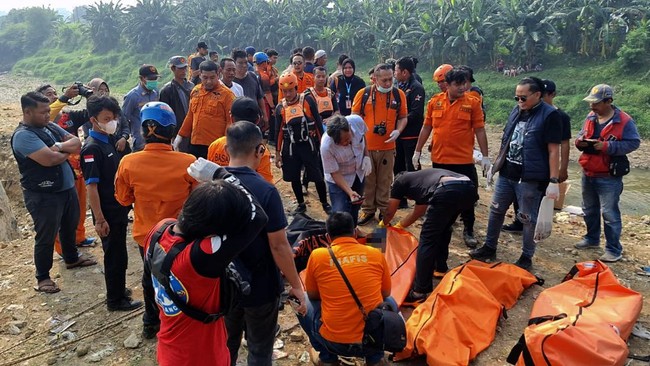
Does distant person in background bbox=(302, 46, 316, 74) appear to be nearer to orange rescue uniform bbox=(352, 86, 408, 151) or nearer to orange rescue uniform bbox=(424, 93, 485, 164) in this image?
orange rescue uniform bbox=(352, 86, 408, 151)

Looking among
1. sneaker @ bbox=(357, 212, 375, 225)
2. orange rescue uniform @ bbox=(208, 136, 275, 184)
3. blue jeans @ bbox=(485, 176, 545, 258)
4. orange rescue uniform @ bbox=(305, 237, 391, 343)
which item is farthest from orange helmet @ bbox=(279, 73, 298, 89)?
orange rescue uniform @ bbox=(305, 237, 391, 343)

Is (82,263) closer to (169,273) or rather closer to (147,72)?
(147,72)

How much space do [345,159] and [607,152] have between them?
2.64m

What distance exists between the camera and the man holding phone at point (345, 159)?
184 inches

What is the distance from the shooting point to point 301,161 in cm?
609

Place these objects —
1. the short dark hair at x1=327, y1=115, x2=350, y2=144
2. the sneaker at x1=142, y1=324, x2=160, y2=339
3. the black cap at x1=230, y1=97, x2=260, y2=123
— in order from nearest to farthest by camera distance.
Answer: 1. the sneaker at x1=142, y1=324, x2=160, y2=339
2. the black cap at x1=230, y1=97, x2=260, y2=123
3. the short dark hair at x1=327, y1=115, x2=350, y2=144

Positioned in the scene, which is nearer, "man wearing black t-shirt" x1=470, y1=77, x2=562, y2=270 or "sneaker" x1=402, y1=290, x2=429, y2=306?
"sneaker" x1=402, y1=290, x2=429, y2=306

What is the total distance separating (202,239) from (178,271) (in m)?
0.17

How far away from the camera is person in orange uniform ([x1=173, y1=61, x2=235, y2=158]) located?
530 cm

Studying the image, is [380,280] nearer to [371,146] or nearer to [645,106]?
[371,146]

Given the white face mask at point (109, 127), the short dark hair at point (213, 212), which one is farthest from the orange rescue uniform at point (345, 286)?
the white face mask at point (109, 127)

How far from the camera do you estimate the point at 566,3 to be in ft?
60.2

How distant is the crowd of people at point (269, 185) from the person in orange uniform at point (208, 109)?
0.04 feet

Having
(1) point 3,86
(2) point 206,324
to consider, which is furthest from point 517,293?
(1) point 3,86
